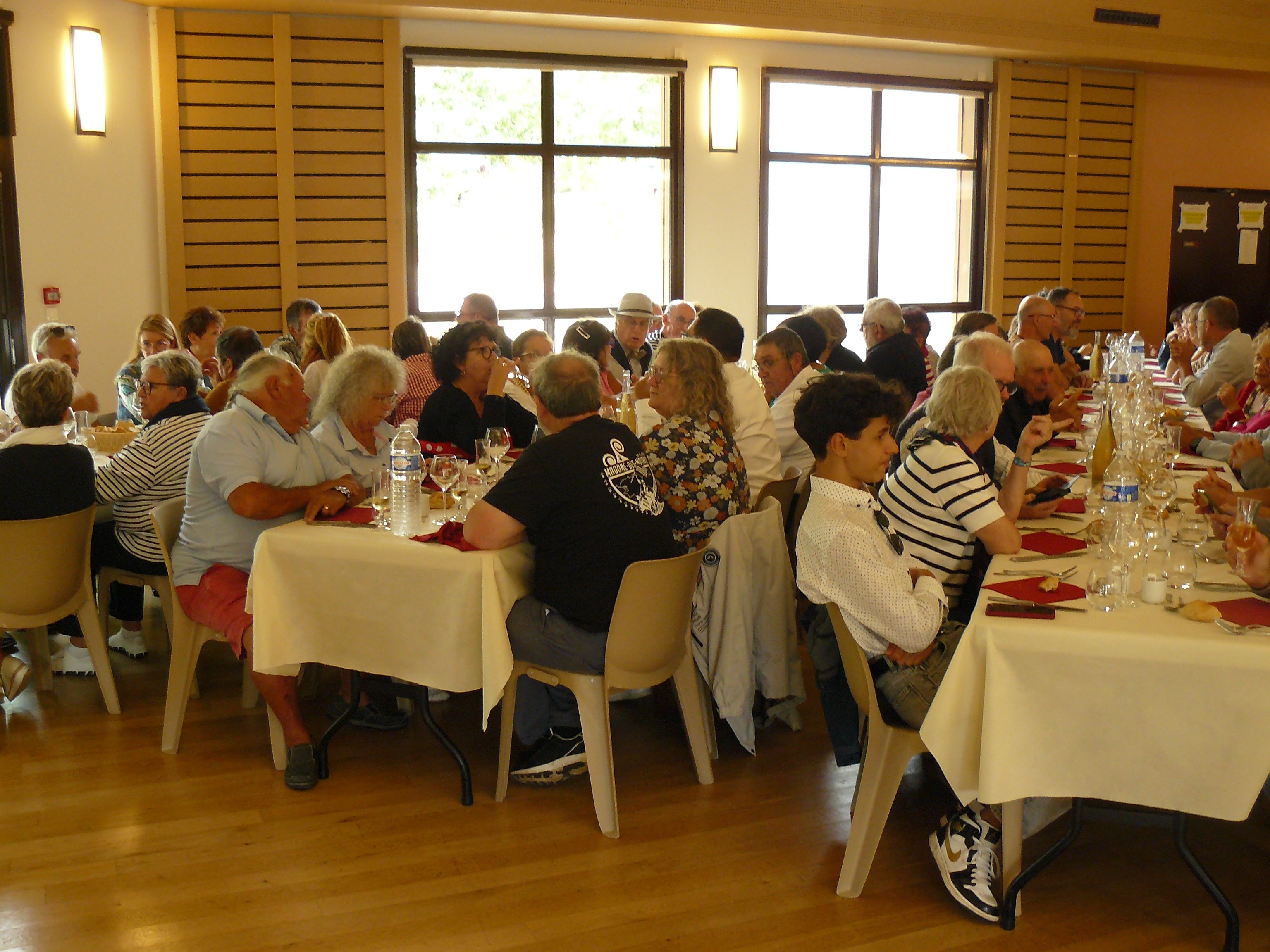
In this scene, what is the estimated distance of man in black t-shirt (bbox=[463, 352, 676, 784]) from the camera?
3109mm

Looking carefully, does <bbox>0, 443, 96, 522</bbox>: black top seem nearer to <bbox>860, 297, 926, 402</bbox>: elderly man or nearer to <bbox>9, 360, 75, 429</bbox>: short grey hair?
<bbox>9, 360, 75, 429</bbox>: short grey hair

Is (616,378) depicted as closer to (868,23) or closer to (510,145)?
(510,145)

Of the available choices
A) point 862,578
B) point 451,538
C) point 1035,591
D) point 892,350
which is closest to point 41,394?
point 451,538

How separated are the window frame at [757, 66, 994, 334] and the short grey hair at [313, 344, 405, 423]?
602cm

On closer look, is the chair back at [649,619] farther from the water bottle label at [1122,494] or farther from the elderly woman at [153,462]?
the elderly woman at [153,462]

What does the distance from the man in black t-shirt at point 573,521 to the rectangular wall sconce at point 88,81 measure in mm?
5618

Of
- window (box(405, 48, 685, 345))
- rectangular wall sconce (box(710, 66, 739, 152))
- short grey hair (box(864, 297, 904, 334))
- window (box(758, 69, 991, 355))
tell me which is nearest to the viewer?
short grey hair (box(864, 297, 904, 334))

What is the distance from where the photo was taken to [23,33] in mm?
7051

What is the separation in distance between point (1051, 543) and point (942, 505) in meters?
0.34

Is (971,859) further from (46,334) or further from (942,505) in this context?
(46,334)

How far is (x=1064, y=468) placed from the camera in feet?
15.6

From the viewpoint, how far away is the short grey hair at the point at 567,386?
3326mm

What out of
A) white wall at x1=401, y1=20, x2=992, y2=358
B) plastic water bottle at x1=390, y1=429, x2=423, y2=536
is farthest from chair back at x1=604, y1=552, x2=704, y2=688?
white wall at x1=401, y1=20, x2=992, y2=358

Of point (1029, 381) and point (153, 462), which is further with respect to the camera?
point (1029, 381)
